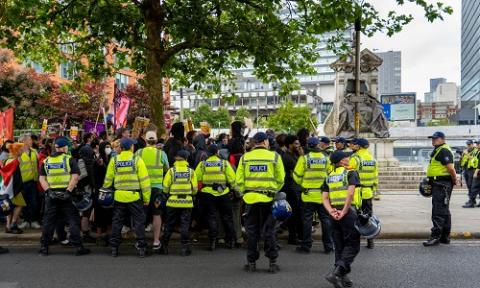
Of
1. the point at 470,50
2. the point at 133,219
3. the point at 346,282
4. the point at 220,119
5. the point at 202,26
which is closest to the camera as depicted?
the point at 346,282

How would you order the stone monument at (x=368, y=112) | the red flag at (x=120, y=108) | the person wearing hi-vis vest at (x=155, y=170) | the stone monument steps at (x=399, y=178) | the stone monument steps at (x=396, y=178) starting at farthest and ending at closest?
the stone monument at (x=368, y=112) → the stone monument steps at (x=396, y=178) → the stone monument steps at (x=399, y=178) → the red flag at (x=120, y=108) → the person wearing hi-vis vest at (x=155, y=170)

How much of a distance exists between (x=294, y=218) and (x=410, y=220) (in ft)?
11.7

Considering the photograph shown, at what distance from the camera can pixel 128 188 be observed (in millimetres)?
8484

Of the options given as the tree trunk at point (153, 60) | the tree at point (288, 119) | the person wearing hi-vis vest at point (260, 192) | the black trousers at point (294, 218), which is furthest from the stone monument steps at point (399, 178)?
the tree at point (288, 119)

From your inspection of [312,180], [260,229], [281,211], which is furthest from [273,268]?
[312,180]

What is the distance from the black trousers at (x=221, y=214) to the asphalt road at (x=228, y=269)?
306 mm

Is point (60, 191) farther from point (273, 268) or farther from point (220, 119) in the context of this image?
point (220, 119)

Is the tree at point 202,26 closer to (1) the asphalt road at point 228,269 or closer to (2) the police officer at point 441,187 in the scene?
(2) the police officer at point 441,187

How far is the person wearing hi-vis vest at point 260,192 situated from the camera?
24.7 feet

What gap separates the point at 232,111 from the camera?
13225 centimetres

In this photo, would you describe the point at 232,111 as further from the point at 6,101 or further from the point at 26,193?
the point at 26,193

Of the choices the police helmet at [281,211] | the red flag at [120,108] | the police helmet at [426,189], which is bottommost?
the police helmet at [281,211]

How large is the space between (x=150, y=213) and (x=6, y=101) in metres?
15.9

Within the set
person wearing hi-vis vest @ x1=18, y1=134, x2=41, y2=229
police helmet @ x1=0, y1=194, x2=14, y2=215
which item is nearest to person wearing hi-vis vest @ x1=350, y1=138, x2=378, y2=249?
police helmet @ x1=0, y1=194, x2=14, y2=215
